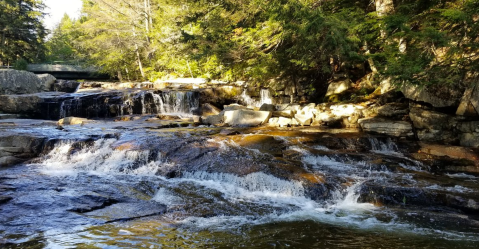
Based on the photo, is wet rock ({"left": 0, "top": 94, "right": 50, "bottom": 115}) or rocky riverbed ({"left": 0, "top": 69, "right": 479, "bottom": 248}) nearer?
rocky riverbed ({"left": 0, "top": 69, "right": 479, "bottom": 248})

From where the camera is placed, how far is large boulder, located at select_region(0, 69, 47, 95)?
57.6 ft

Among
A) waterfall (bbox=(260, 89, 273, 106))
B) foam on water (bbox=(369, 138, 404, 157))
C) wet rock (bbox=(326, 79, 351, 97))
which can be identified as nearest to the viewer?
foam on water (bbox=(369, 138, 404, 157))

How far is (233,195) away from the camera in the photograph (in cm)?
588

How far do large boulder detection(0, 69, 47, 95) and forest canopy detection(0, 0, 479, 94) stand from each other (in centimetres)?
659

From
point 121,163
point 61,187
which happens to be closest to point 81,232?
point 61,187

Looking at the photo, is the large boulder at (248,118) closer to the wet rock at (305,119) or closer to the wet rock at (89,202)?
the wet rock at (305,119)

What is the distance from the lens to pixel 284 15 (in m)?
9.80

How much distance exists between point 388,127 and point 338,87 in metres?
4.65

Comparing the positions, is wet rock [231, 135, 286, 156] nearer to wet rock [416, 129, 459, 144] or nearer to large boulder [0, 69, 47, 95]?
wet rock [416, 129, 459, 144]

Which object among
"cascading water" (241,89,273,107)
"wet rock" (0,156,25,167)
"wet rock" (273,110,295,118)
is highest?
"cascading water" (241,89,273,107)

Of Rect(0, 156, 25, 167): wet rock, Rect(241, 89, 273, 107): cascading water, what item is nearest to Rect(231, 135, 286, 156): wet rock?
Rect(0, 156, 25, 167): wet rock

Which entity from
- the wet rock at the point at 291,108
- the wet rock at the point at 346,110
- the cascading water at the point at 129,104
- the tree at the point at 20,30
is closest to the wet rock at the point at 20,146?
the cascading water at the point at 129,104

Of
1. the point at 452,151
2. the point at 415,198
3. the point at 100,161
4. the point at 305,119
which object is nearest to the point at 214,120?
the point at 305,119

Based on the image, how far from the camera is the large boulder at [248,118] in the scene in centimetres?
1216
